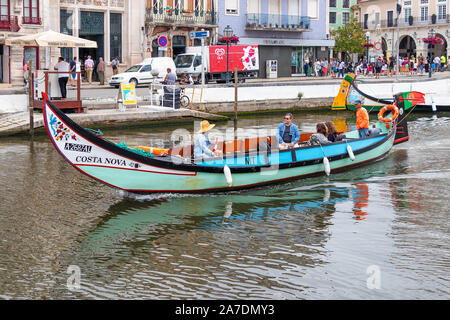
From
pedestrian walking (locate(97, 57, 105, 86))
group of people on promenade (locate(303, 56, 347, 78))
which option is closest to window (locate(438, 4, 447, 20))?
group of people on promenade (locate(303, 56, 347, 78))

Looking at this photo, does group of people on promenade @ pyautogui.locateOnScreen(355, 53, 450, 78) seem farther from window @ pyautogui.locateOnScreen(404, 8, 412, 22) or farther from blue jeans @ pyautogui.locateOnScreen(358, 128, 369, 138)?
blue jeans @ pyautogui.locateOnScreen(358, 128, 369, 138)

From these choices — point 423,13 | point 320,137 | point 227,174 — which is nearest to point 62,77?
point 320,137

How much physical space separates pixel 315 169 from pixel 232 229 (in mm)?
5361

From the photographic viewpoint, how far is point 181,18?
49094 mm

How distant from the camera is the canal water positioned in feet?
33.3

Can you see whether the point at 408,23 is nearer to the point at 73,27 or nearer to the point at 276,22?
the point at 276,22

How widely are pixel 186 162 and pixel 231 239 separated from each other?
3.56 metres

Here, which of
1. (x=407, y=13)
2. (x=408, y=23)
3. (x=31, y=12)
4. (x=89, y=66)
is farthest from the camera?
(x=407, y=13)

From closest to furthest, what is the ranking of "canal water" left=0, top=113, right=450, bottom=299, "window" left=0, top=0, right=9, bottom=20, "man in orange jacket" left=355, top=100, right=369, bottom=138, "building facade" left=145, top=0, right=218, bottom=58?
"canal water" left=0, top=113, right=450, bottom=299 < "man in orange jacket" left=355, top=100, right=369, bottom=138 < "window" left=0, top=0, right=9, bottom=20 < "building facade" left=145, top=0, right=218, bottom=58

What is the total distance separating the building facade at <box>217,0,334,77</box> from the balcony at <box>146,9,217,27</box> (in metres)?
1.55

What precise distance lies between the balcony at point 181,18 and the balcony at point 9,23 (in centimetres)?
986

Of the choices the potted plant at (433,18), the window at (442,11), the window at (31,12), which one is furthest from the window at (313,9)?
the window at (31,12)
